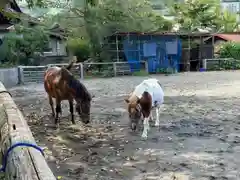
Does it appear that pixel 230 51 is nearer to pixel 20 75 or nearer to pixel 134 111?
pixel 20 75

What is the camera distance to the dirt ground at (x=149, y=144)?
5.45m

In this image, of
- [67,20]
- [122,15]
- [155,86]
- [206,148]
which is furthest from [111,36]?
[206,148]

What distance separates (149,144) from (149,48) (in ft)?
60.0

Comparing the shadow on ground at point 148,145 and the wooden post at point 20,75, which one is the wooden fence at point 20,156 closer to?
the shadow on ground at point 148,145

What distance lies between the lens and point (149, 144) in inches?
273

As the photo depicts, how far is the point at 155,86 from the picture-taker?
319 inches

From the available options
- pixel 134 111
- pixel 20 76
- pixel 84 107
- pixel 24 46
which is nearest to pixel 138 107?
pixel 134 111

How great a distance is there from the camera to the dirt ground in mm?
5447

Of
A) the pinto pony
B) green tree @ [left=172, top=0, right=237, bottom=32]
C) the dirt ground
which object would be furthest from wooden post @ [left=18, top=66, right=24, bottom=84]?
green tree @ [left=172, top=0, right=237, bottom=32]

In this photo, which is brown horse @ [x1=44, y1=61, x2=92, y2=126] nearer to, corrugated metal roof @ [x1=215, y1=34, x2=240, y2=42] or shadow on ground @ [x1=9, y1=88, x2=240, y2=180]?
shadow on ground @ [x1=9, y1=88, x2=240, y2=180]

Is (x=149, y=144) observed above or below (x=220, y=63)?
below

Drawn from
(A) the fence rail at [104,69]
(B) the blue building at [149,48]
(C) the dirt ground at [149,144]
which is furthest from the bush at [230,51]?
(C) the dirt ground at [149,144]

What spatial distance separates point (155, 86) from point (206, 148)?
198 centimetres

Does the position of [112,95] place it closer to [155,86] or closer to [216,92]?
[216,92]
